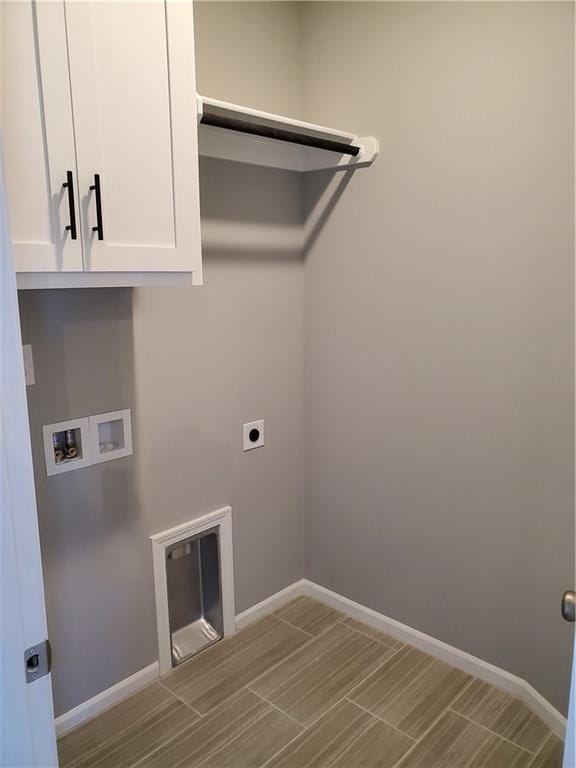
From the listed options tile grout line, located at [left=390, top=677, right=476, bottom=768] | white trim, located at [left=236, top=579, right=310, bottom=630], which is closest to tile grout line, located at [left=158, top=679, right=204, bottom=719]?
white trim, located at [left=236, top=579, right=310, bottom=630]

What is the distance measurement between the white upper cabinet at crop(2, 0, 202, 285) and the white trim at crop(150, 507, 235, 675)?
101cm

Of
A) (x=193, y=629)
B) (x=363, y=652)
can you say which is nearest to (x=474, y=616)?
(x=363, y=652)

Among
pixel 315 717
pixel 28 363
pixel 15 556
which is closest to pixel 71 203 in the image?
pixel 28 363

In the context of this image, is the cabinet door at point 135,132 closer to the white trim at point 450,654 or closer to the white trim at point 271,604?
the white trim at point 271,604

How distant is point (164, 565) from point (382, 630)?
95 centimetres

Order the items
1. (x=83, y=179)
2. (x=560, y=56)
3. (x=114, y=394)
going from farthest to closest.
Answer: (x=114, y=394) < (x=560, y=56) < (x=83, y=179)

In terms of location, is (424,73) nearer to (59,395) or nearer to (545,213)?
(545,213)

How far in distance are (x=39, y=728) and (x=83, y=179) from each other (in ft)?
3.50

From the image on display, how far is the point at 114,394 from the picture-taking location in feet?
6.19

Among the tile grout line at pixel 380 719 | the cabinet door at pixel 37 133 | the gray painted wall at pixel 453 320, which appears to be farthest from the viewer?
the tile grout line at pixel 380 719

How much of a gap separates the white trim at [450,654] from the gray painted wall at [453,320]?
0.04 meters

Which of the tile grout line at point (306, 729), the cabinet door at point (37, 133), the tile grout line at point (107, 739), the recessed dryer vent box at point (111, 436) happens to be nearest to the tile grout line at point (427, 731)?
the tile grout line at point (306, 729)

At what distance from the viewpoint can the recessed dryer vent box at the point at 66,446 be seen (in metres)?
1.74

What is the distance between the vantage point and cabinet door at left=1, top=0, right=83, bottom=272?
46.1 inches
